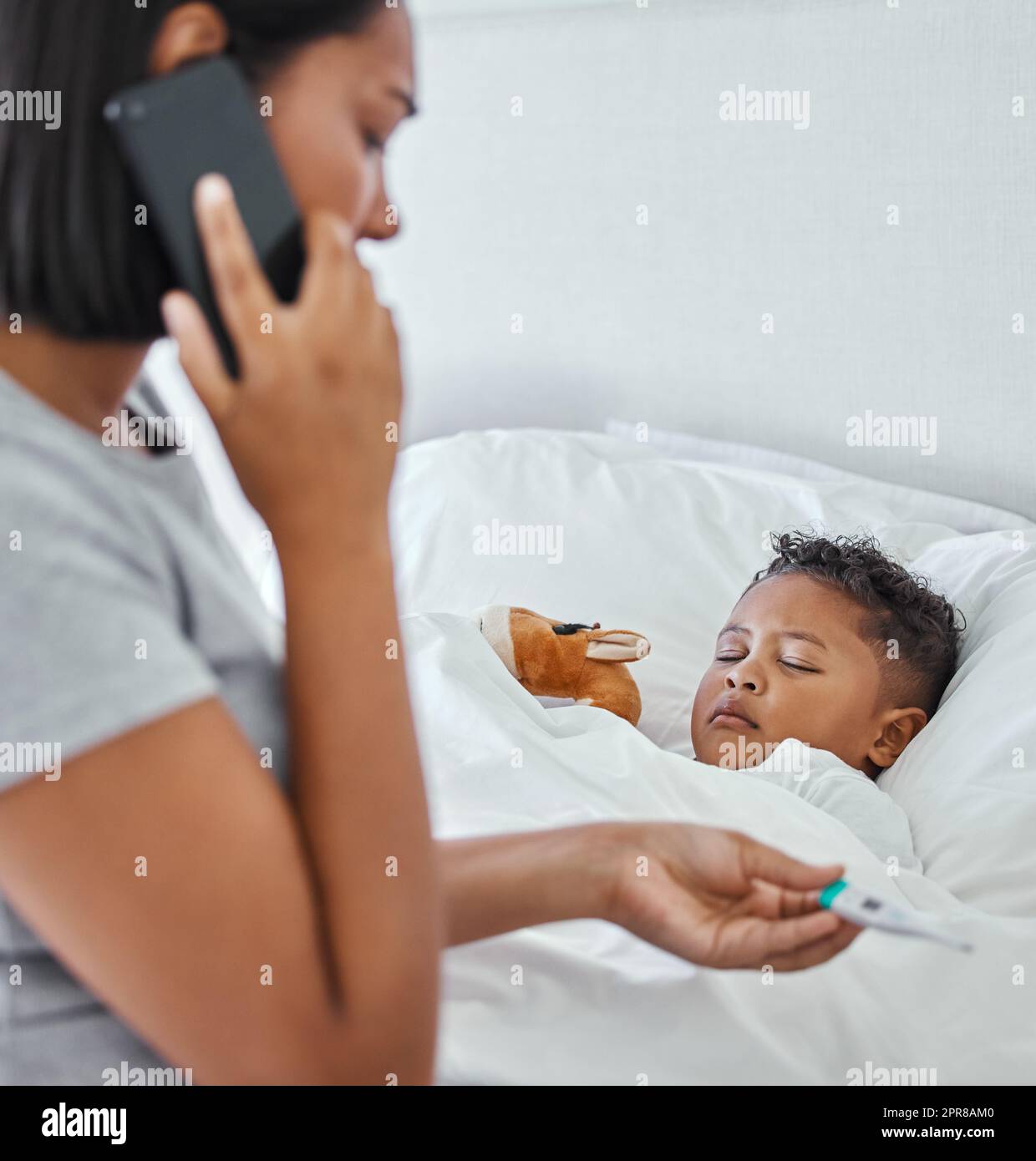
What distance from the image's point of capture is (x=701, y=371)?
1.90 meters

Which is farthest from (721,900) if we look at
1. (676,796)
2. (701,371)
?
(701,371)

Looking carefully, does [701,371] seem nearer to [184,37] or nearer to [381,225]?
[381,225]

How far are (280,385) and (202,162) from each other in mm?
104

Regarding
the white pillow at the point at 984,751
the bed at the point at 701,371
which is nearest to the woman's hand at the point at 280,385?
the bed at the point at 701,371

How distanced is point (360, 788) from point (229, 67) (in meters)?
0.31

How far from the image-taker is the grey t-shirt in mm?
447

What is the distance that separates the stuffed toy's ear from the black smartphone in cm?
84

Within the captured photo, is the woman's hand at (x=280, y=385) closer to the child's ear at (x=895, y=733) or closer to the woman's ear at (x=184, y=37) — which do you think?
the woman's ear at (x=184, y=37)

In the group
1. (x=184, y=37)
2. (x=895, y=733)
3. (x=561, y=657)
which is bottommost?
(x=895, y=733)

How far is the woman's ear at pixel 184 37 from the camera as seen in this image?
503 millimetres

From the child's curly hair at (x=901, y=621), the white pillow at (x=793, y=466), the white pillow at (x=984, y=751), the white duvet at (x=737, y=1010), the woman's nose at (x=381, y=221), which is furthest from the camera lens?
the white pillow at (x=793, y=466)

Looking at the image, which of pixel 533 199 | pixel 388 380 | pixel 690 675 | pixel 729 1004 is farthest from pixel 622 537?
pixel 388 380

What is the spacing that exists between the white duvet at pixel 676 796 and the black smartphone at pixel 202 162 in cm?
21

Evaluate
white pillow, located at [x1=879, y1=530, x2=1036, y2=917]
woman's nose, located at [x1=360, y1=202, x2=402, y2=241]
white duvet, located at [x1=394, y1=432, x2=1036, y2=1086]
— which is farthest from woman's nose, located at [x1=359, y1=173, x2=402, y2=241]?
white pillow, located at [x1=879, y1=530, x2=1036, y2=917]
